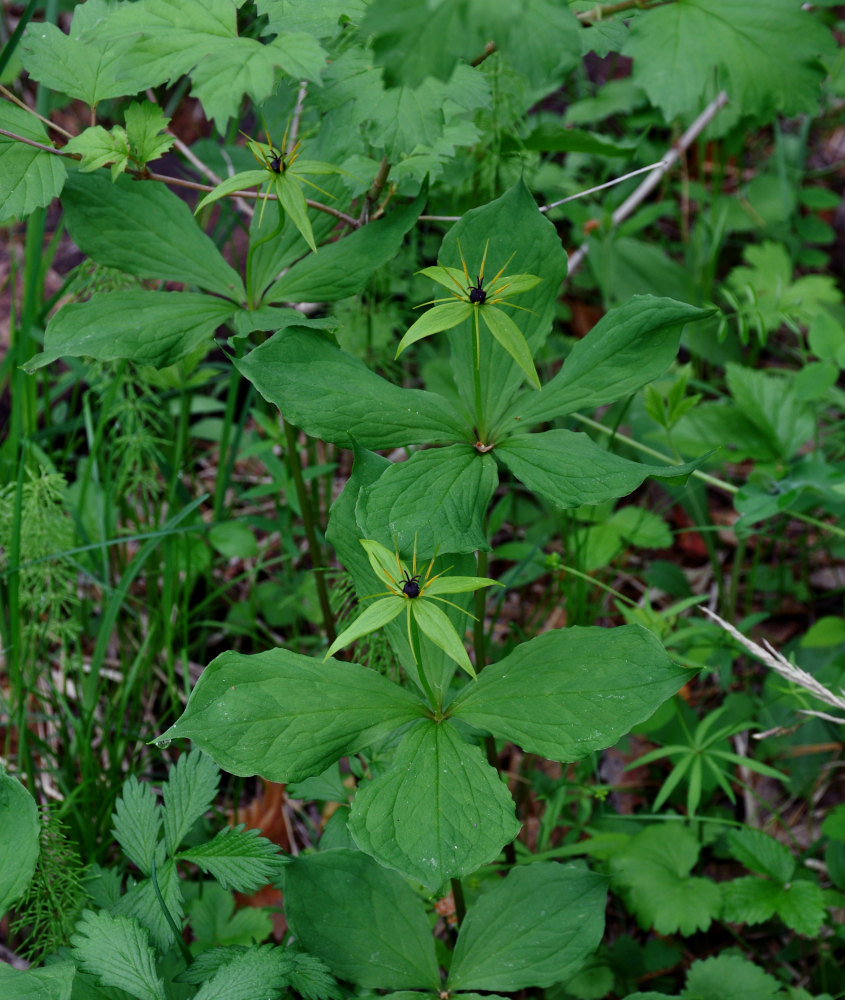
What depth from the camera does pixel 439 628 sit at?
4.02 ft

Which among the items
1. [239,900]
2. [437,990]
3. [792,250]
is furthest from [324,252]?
[792,250]

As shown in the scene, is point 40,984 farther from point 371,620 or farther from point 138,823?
point 371,620

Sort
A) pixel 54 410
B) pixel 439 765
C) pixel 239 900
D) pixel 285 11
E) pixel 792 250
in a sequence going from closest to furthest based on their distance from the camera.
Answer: pixel 439 765 < pixel 285 11 < pixel 239 900 < pixel 54 410 < pixel 792 250

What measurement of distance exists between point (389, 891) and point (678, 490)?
1589 millimetres

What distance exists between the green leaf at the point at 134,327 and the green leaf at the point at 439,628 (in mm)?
726

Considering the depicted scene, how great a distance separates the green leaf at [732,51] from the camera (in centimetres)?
141

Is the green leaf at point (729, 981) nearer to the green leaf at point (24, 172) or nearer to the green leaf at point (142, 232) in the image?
the green leaf at point (142, 232)

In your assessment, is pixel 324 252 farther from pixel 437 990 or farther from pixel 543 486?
pixel 437 990

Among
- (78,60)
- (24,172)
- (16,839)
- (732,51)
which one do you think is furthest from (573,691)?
(78,60)

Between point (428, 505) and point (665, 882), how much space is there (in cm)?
113

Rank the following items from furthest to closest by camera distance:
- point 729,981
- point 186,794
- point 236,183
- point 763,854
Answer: point 763,854 < point 729,981 < point 186,794 < point 236,183

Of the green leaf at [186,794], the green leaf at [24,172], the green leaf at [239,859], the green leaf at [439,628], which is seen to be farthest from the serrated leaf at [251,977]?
the green leaf at [24,172]

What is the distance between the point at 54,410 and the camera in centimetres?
305

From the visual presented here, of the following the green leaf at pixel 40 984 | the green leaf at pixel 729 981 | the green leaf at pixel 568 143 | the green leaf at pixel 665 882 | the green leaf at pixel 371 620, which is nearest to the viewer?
the green leaf at pixel 371 620
